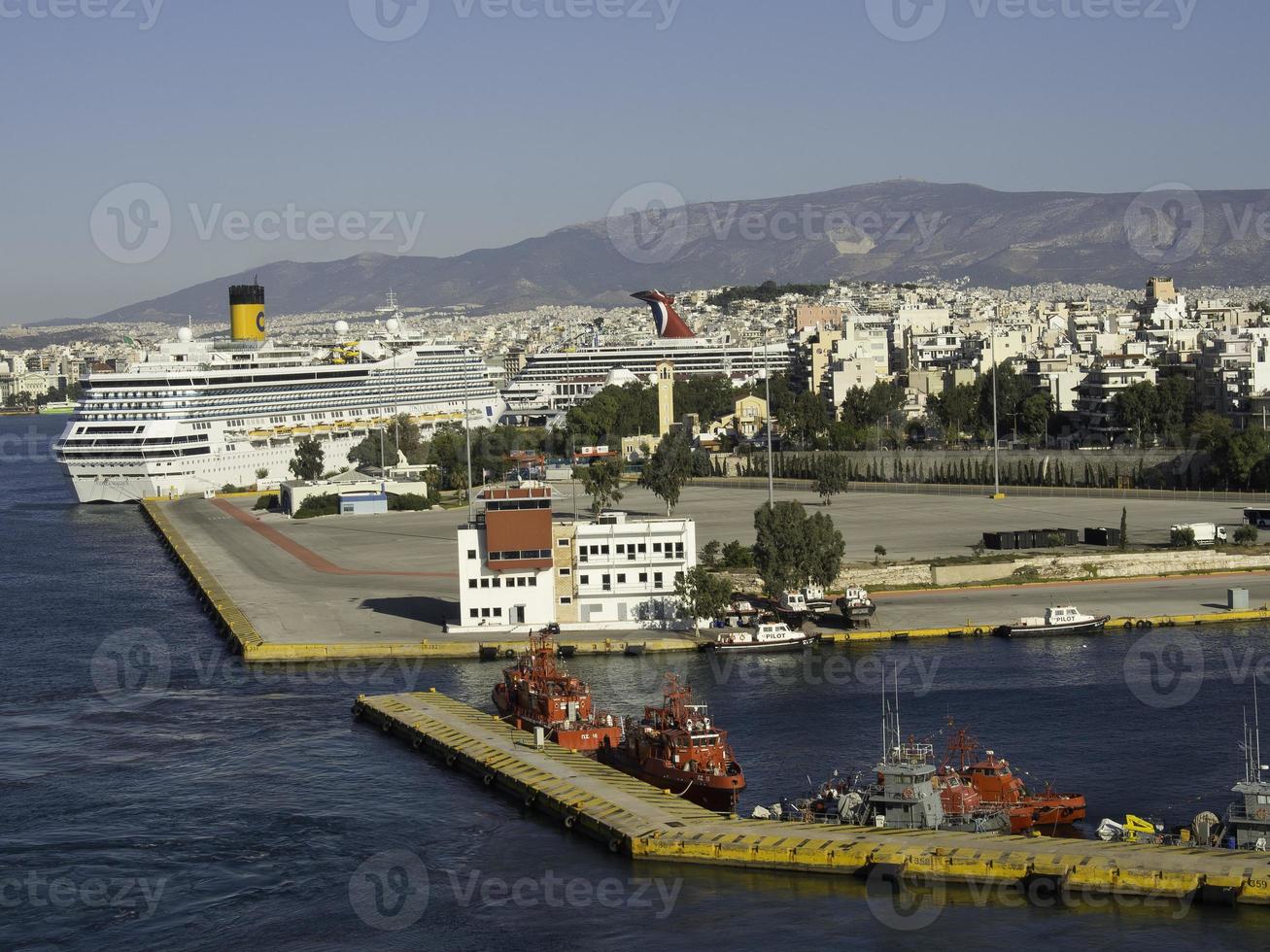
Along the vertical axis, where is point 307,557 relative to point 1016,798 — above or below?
above

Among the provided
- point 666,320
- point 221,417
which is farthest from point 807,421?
point 666,320

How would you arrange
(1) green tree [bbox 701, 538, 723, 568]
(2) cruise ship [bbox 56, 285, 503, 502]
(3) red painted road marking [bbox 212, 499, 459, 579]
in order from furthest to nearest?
(2) cruise ship [bbox 56, 285, 503, 502] → (3) red painted road marking [bbox 212, 499, 459, 579] → (1) green tree [bbox 701, 538, 723, 568]

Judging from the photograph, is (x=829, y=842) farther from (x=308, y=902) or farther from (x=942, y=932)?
(x=308, y=902)

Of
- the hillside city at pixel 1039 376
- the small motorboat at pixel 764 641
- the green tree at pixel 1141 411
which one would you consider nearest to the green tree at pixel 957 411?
the hillside city at pixel 1039 376

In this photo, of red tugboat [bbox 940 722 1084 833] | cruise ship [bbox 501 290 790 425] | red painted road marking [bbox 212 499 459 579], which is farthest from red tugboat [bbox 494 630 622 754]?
cruise ship [bbox 501 290 790 425]

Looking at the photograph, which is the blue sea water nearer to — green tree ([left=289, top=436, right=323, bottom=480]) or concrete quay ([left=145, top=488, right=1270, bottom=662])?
concrete quay ([left=145, top=488, right=1270, bottom=662])

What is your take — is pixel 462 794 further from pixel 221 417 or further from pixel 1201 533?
pixel 221 417
